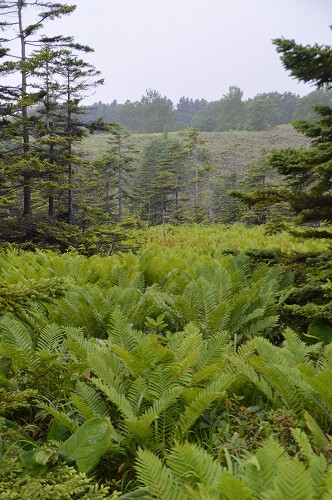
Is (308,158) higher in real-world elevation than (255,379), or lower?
higher

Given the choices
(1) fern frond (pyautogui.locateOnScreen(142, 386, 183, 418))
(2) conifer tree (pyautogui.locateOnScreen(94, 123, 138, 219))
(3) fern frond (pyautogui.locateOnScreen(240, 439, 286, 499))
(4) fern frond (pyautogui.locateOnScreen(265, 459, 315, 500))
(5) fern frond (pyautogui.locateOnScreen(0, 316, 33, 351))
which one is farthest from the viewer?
(2) conifer tree (pyautogui.locateOnScreen(94, 123, 138, 219))

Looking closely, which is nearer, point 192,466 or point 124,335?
point 192,466

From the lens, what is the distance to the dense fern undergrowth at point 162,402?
133cm

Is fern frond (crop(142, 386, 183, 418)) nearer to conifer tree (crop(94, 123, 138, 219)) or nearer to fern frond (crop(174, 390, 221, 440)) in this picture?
fern frond (crop(174, 390, 221, 440))

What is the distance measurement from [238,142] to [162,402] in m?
66.3

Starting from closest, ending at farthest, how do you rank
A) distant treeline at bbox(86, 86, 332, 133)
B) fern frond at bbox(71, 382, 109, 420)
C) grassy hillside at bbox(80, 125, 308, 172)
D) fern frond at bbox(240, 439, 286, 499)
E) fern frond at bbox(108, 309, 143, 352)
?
1. fern frond at bbox(240, 439, 286, 499)
2. fern frond at bbox(71, 382, 109, 420)
3. fern frond at bbox(108, 309, 143, 352)
4. grassy hillside at bbox(80, 125, 308, 172)
5. distant treeline at bbox(86, 86, 332, 133)

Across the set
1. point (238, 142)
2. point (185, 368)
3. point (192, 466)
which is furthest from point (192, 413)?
point (238, 142)

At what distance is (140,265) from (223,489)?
4.22 m

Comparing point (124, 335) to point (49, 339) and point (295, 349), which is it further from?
point (295, 349)

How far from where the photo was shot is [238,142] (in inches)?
2530

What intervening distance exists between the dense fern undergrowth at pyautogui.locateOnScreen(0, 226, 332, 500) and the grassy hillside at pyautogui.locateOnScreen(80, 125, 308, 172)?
56.3 meters

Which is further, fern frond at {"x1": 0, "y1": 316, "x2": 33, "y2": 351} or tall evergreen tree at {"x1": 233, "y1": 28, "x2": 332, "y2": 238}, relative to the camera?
tall evergreen tree at {"x1": 233, "y1": 28, "x2": 332, "y2": 238}

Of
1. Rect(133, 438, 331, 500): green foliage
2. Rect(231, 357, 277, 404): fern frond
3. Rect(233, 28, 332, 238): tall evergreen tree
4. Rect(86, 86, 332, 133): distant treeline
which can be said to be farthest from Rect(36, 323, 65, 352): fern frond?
Rect(86, 86, 332, 133): distant treeline

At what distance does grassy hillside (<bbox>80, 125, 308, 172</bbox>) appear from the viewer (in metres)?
60.5
